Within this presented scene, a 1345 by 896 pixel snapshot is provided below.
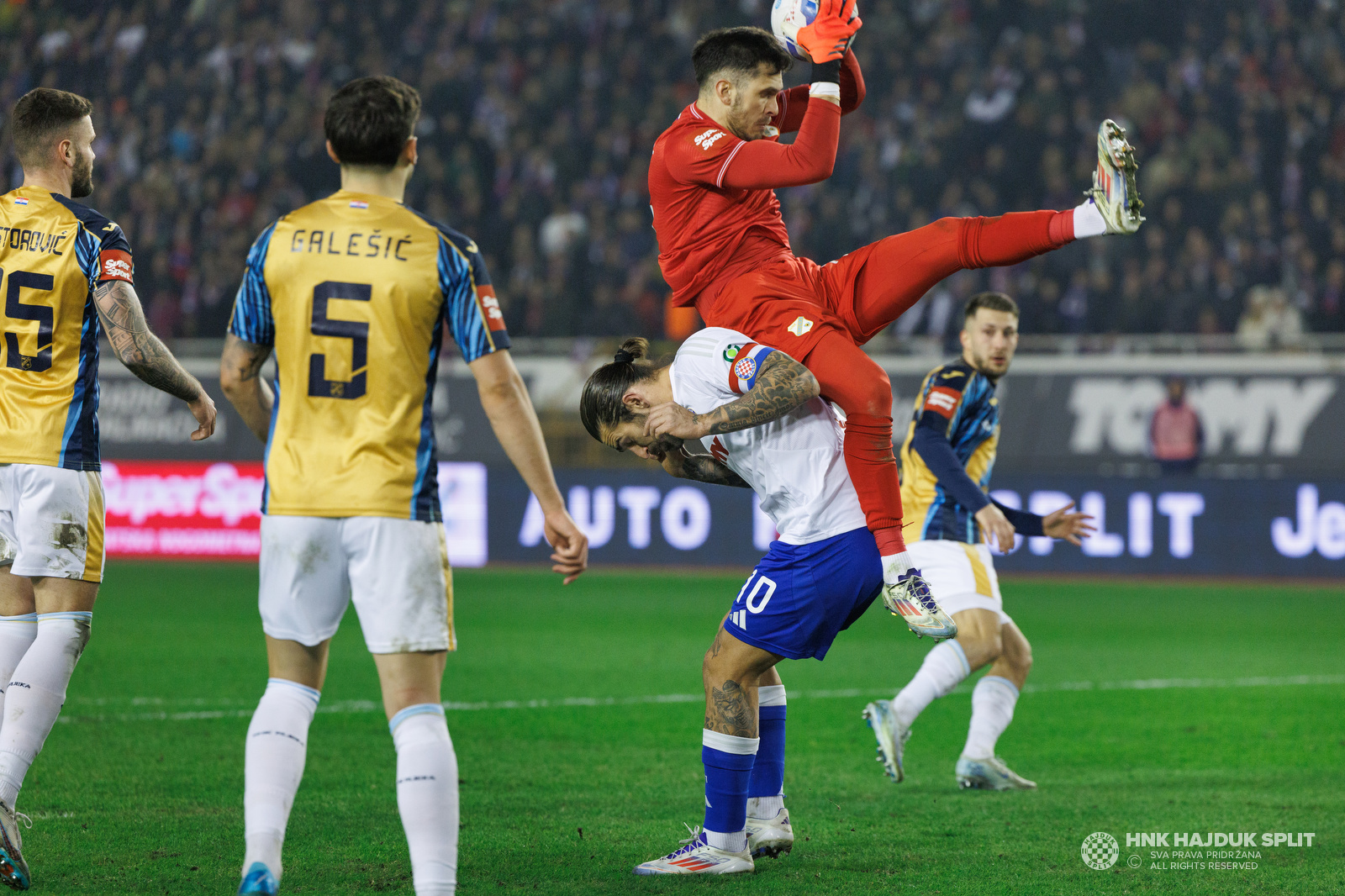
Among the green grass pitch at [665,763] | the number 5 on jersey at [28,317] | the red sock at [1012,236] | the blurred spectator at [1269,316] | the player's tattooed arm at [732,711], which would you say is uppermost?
the blurred spectator at [1269,316]

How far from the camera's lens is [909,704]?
6.21m

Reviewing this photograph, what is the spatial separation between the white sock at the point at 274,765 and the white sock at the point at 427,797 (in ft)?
0.94

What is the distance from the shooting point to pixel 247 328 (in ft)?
12.3

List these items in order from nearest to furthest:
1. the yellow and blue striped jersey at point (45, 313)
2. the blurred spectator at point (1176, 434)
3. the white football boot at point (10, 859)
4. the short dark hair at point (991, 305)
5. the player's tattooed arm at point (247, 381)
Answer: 1. the player's tattooed arm at point (247, 381)
2. the white football boot at point (10, 859)
3. the yellow and blue striped jersey at point (45, 313)
4. the short dark hair at point (991, 305)
5. the blurred spectator at point (1176, 434)

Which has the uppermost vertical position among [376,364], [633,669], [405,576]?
[376,364]

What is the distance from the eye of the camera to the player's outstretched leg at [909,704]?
19.9 feet

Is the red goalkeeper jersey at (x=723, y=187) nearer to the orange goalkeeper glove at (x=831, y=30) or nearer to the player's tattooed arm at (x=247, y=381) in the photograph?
the orange goalkeeper glove at (x=831, y=30)

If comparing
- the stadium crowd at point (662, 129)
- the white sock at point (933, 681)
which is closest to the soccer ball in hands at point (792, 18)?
the white sock at point (933, 681)

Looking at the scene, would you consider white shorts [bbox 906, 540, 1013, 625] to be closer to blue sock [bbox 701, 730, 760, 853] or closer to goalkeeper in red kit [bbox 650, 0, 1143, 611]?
goalkeeper in red kit [bbox 650, 0, 1143, 611]

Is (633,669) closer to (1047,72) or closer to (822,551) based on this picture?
(822,551)

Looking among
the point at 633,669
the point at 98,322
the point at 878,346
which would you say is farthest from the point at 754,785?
the point at 878,346

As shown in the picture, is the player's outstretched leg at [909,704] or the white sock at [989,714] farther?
the white sock at [989,714]

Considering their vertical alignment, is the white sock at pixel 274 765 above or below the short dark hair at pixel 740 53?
below

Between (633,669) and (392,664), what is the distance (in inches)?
246
